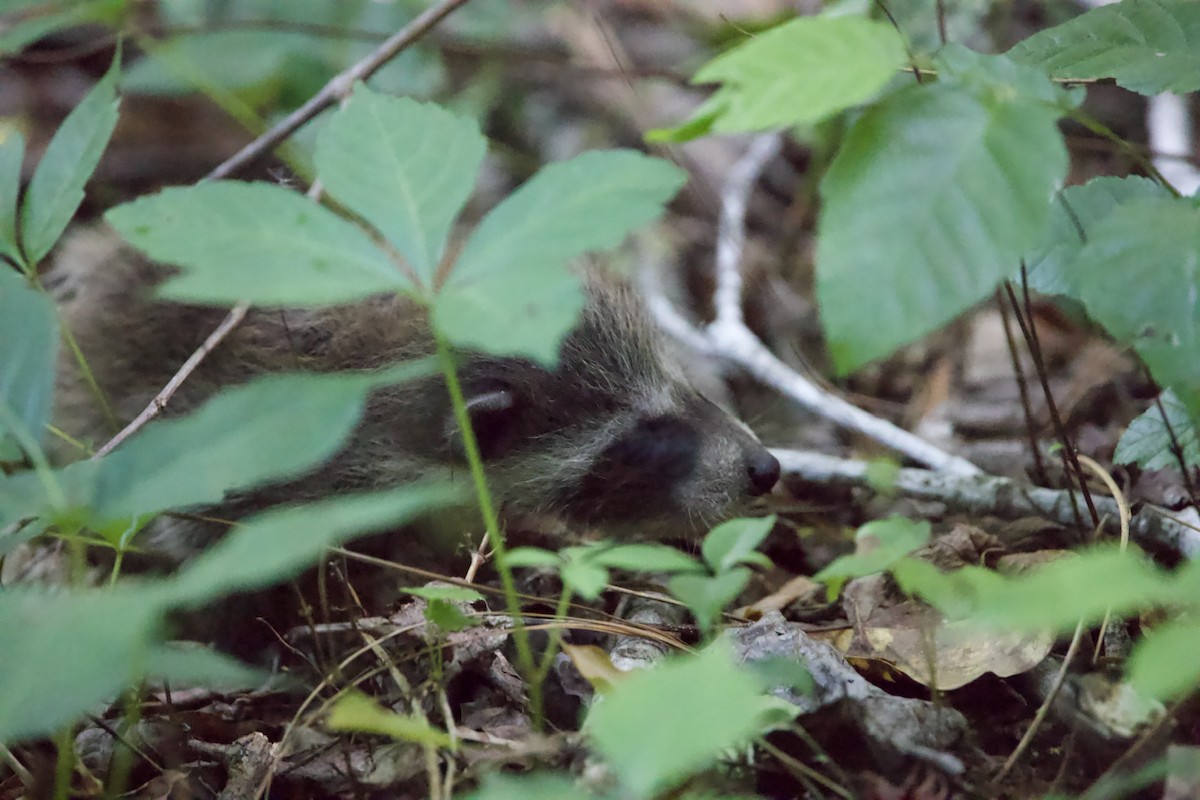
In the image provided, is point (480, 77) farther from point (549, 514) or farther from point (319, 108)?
point (549, 514)

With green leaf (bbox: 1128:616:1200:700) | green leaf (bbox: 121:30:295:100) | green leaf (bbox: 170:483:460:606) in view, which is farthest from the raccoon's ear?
green leaf (bbox: 121:30:295:100)

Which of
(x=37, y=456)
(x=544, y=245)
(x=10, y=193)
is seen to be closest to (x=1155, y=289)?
(x=544, y=245)

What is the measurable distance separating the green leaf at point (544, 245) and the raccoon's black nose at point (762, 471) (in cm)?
167

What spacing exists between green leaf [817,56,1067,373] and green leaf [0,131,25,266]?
190cm

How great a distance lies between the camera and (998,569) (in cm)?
276

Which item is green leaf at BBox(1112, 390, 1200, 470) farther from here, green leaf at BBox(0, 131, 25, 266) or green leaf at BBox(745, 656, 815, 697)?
green leaf at BBox(0, 131, 25, 266)

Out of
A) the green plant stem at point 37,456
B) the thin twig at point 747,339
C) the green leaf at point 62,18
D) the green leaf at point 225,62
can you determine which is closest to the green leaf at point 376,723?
the green plant stem at point 37,456

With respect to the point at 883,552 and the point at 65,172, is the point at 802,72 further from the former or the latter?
the point at 65,172

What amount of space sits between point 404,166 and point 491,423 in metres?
1.58

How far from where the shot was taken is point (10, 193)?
2527 mm

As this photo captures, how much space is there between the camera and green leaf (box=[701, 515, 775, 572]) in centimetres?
184

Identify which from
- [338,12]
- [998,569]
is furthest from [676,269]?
[998,569]

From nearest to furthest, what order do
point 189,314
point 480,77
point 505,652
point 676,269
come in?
point 505,652 < point 189,314 < point 676,269 < point 480,77

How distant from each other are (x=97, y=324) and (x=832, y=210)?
114 inches
